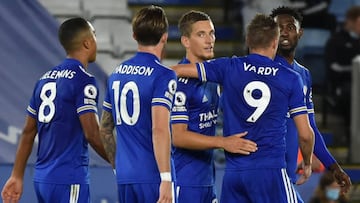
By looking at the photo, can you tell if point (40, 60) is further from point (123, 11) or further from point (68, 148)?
point (68, 148)

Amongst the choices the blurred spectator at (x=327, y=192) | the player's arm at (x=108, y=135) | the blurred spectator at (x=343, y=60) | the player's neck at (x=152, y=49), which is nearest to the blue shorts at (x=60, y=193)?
the player's arm at (x=108, y=135)

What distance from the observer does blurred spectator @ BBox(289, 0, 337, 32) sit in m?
12.2

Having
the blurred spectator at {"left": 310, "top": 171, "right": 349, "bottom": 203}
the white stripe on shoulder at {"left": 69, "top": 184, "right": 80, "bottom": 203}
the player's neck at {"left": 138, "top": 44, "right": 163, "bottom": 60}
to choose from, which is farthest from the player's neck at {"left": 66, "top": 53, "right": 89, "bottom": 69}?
the blurred spectator at {"left": 310, "top": 171, "right": 349, "bottom": 203}

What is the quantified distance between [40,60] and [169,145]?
14.2 feet

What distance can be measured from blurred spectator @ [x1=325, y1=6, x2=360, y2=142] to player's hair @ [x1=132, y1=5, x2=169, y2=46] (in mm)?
5326

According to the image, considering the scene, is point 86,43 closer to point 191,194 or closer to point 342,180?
point 191,194

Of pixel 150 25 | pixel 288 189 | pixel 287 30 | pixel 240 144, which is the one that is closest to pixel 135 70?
pixel 150 25

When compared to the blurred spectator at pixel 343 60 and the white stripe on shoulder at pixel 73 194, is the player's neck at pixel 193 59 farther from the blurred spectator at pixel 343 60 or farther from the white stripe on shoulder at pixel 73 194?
the blurred spectator at pixel 343 60

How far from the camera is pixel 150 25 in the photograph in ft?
20.3

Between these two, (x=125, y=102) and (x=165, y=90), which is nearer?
(x=165, y=90)

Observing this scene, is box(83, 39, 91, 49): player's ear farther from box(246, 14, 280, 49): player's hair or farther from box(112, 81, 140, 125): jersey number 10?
box(246, 14, 280, 49): player's hair

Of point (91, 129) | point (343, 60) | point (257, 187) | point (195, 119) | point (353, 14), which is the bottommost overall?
point (257, 187)

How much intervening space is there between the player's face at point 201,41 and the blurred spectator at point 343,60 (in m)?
4.62

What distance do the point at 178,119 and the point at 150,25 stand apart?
2.60 feet
